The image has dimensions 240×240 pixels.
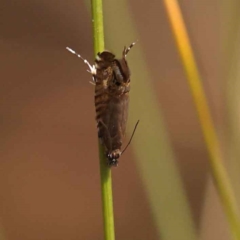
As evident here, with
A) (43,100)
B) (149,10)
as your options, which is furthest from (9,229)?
→ (149,10)

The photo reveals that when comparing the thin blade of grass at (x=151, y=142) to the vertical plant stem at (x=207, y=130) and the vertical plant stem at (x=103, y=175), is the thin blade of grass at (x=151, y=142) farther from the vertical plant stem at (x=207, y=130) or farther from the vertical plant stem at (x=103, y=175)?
the vertical plant stem at (x=103, y=175)

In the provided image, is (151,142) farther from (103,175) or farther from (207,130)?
(103,175)

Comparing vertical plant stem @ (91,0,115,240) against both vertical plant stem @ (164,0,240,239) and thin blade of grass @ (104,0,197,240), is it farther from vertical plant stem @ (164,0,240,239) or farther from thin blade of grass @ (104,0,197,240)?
thin blade of grass @ (104,0,197,240)

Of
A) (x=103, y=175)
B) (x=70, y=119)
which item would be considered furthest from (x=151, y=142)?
(x=103, y=175)

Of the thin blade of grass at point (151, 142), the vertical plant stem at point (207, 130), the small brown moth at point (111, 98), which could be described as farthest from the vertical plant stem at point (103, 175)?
the thin blade of grass at point (151, 142)

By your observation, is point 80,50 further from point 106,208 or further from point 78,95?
point 106,208
